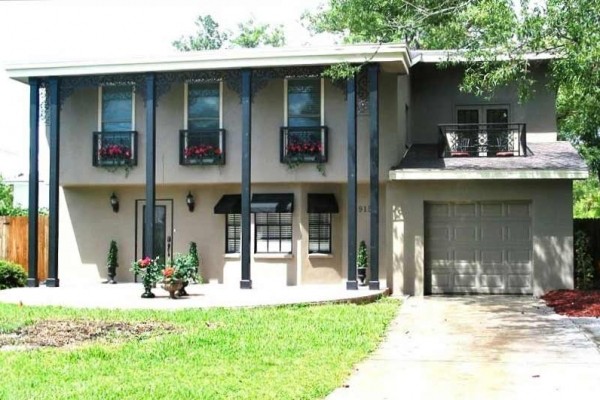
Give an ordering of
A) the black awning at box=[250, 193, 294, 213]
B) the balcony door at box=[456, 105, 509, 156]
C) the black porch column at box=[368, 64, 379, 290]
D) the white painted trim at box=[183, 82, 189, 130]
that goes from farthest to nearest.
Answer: the white painted trim at box=[183, 82, 189, 130]
the balcony door at box=[456, 105, 509, 156]
the black awning at box=[250, 193, 294, 213]
the black porch column at box=[368, 64, 379, 290]

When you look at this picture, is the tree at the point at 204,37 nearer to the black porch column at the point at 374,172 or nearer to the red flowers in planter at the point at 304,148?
the red flowers in planter at the point at 304,148

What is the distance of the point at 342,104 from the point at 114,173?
5.88 m

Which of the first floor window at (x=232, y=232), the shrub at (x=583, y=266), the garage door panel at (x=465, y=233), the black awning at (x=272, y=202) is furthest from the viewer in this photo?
the first floor window at (x=232, y=232)

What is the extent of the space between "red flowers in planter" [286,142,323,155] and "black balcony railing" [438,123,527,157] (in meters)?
2.90

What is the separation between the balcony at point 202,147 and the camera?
17.7 meters

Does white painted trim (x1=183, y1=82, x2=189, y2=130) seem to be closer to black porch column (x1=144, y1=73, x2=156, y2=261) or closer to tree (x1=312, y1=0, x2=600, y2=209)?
black porch column (x1=144, y1=73, x2=156, y2=261)

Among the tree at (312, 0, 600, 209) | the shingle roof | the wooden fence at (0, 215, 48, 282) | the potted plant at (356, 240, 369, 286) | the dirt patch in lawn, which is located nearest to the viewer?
the dirt patch in lawn

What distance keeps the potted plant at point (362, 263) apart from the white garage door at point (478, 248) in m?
1.38

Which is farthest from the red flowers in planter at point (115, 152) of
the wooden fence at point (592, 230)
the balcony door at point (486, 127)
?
the wooden fence at point (592, 230)

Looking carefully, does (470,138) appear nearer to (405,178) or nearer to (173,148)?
Answer: (405,178)

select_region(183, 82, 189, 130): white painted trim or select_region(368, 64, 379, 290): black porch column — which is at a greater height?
select_region(183, 82, 189, 130): white painted trim

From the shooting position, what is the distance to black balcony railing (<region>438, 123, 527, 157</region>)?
57.7ft

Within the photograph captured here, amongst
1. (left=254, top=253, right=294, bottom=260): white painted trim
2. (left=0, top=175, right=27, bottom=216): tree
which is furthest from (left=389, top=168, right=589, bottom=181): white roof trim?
(left=0, top=175, right=27, bottom=216): tree

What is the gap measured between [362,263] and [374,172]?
7.86 ft
